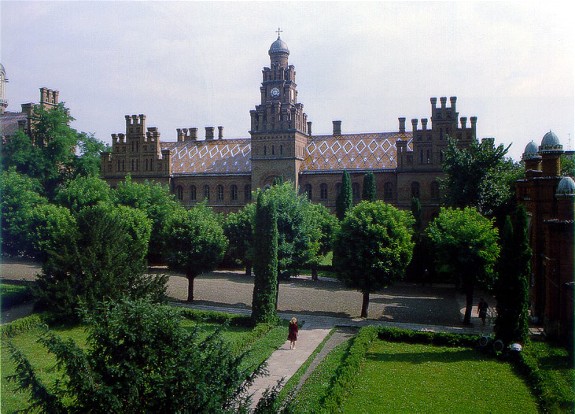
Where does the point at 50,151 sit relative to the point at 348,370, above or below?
above

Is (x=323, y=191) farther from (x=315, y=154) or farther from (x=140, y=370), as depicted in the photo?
(x=140, y=370)

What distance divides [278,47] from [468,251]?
1373 inches

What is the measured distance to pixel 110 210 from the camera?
34375 millimetres

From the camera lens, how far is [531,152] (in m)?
32.0

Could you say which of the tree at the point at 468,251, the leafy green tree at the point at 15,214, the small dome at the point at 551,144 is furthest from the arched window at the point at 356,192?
the leafy green tree at the point at 15,214

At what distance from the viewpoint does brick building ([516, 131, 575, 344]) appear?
2249 cm

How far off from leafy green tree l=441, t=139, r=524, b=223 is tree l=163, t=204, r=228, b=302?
56.6 ft

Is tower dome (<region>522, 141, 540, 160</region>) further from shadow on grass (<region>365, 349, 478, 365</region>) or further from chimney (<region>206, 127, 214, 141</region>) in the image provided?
chimney (<region>206, 127, 214, 141</region>)

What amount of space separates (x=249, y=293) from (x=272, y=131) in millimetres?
20235

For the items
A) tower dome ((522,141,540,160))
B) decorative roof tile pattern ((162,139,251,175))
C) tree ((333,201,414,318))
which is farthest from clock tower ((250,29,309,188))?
tree ((333,201,414,318))

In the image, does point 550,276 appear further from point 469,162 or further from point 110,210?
point 110,210

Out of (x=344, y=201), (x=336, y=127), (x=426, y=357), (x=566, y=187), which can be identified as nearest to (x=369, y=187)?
(x=344, y=201)

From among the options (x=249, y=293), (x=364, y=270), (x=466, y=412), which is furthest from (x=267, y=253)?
(x=466, y=412)

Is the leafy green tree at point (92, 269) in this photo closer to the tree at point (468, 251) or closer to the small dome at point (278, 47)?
the tree at point (468, 251)
